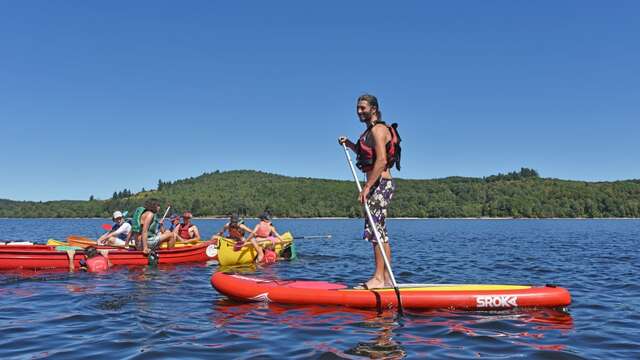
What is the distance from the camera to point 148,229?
16609mm

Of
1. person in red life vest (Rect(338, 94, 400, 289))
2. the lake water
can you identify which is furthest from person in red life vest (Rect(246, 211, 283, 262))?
person in red life vest (Rect(338, 94, 400, 289))

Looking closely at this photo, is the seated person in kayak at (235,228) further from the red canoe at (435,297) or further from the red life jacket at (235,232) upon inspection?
the red canoe at (435,297)

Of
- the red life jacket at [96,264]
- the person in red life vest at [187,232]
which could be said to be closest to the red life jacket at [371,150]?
the red life jacket at [96,264]

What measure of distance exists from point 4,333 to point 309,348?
4.09 meters

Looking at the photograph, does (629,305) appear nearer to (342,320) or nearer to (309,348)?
(342,320)

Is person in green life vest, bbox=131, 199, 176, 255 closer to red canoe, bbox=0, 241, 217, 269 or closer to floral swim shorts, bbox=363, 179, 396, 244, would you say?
red canoe, bbox=0, 241, 217, 269

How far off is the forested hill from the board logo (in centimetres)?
12489

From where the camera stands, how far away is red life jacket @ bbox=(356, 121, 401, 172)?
8125 millimetres

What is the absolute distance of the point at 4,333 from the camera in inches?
279

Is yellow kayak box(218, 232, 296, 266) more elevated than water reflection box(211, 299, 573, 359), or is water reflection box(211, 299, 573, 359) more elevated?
yellow kayak box(218, 232, 296, 266)

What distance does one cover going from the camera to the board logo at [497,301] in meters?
8.36

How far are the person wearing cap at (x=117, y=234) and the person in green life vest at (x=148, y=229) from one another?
1123 mm

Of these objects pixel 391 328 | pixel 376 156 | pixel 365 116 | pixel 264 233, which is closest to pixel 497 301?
pixel 391 328

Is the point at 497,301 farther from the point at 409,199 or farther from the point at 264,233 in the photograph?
the point at 409,199
